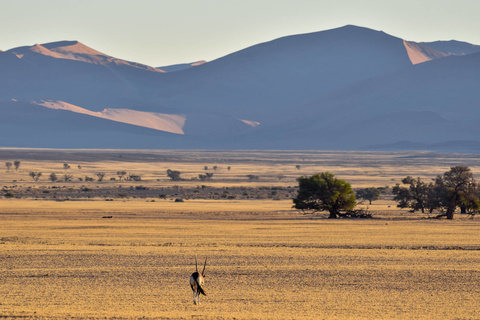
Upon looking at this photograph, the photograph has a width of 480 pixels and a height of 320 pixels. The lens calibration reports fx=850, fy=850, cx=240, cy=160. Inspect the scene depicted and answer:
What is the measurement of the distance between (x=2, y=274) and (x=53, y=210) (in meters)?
25.1

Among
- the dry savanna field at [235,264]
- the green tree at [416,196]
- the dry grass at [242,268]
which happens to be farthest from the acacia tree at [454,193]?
the dry grass at [242,268]

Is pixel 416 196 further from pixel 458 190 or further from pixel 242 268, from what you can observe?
pixel 242 268

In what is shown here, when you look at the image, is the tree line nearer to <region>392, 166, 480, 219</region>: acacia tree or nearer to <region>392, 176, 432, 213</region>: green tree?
<region>392, 166, 480, 219</region>: acacia tree

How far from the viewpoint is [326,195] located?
4141cm

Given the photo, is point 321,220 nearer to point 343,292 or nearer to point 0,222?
point 0,222

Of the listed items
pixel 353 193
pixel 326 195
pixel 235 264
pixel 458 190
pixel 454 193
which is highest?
pixel 458 190

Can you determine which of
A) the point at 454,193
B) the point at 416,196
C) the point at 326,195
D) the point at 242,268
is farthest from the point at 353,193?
the point at 242,268

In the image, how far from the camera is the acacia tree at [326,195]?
41.4 m

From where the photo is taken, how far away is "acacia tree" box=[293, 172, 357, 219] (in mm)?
41406

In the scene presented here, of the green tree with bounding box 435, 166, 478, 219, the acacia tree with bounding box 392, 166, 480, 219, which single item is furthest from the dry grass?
the acacia tree with bounding box 392, 166, 480, 219

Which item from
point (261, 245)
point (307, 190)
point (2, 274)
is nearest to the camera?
point (2, 274)

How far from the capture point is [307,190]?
4225 centimetres

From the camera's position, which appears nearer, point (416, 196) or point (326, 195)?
point (326, 195)

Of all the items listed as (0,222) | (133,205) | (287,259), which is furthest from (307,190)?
(287,259)
